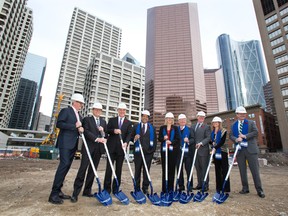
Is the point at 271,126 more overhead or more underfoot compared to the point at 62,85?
more underfoot

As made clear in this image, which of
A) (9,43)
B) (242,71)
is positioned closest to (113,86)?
(9,43)

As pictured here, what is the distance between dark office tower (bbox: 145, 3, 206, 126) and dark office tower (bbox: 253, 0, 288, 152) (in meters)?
83.7

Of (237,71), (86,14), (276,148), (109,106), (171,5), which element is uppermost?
(171,5)

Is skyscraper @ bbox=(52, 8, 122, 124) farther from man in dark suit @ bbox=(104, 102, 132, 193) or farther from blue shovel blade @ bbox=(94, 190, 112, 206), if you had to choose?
blue shovel blade @ bbox=(94, 190, 112, 206)

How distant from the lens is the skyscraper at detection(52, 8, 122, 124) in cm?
10194

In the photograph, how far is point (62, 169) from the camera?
137 inches

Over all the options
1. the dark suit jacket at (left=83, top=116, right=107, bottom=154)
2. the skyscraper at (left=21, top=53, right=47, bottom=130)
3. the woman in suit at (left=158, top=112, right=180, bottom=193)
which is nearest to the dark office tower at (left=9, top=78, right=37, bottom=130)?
the skyscraper at (left=21, top=53, right=47, bottom=130)

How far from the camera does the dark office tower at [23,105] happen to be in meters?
143

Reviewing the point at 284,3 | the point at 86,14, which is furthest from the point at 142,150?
the point at 86,14

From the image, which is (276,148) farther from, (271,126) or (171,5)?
(171,5)

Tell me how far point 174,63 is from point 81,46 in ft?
248

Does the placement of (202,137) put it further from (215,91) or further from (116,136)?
(215,91)

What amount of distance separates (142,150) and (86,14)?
142654 mm

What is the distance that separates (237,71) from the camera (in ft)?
590
